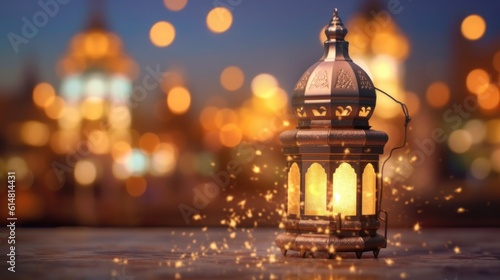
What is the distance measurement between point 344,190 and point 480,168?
42297 millimetres

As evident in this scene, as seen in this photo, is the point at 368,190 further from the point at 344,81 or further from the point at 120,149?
the point at 120,149

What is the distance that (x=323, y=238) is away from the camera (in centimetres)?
1702

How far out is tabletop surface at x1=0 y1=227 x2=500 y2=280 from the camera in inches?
583

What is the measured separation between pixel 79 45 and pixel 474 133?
5054cm

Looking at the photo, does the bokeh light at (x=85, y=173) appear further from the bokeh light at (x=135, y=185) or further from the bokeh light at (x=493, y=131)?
the bokeh light at (x=493, y=131)

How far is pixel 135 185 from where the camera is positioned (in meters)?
69.3

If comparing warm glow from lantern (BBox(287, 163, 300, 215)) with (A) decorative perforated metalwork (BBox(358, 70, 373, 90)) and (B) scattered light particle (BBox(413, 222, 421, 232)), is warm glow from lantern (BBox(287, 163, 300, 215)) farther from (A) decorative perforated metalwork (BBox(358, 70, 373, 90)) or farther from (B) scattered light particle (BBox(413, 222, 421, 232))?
(B) scattered light particle (BBox(413, 222, 421, 232))

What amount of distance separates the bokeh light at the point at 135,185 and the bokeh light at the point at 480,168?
1728 cm

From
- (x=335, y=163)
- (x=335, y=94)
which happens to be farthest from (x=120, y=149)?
(x=335, y=94)

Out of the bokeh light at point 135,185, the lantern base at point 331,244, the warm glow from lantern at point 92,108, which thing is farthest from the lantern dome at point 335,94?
the warm glow from lantern at point 92,108

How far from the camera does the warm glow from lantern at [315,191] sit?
57.0ft

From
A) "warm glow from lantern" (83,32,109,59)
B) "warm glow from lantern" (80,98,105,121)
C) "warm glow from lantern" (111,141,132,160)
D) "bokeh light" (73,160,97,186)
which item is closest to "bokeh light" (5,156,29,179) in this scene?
"bokeh light" (73,160,97,186)

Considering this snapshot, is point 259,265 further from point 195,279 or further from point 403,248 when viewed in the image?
point 403,248

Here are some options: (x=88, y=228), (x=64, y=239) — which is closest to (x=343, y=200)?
(x=64, y=239)
